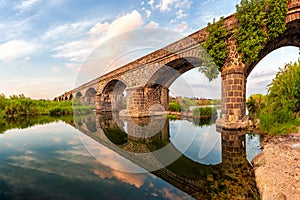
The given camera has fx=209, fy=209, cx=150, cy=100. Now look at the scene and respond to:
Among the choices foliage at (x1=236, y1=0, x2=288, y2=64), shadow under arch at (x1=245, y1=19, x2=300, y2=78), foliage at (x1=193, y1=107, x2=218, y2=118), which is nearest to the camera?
foliage at (x1=236, y1=0, x2=288, y2=64)

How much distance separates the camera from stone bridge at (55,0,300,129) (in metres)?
10.4

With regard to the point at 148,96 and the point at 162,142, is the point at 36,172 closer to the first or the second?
the point at 162,142

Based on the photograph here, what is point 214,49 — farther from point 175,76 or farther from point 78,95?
point 78,95

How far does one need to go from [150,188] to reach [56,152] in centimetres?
478

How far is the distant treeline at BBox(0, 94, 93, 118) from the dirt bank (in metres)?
28.8

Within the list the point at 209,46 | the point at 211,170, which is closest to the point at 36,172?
the point at 211,170

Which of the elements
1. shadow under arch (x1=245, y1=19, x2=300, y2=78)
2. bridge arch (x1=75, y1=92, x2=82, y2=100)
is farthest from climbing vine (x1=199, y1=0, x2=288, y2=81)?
bridge arch (x1=75, y1=92, x2=82, y2=100)

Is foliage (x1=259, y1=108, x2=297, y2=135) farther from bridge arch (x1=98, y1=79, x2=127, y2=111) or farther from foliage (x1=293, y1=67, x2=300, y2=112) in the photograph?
bridge arch (x1=98, y1=79, x2=127, y2=111)

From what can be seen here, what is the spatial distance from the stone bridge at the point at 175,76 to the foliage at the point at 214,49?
10.8 inches

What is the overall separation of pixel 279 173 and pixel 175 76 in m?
16.4

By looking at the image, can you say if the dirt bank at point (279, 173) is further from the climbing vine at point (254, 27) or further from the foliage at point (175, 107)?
the foliage at point (175, 107)

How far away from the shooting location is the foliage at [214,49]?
36.0 ft

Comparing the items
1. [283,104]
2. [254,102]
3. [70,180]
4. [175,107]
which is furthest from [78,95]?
[70,180]

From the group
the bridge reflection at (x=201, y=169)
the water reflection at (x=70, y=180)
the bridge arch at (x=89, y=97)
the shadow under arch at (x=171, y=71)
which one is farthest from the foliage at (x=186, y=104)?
the bridge arch at (x=89, y=97)
